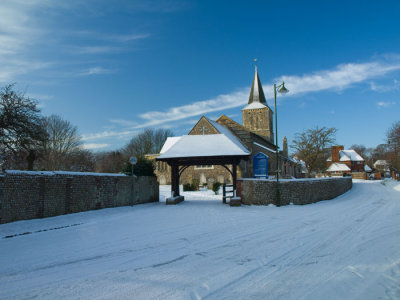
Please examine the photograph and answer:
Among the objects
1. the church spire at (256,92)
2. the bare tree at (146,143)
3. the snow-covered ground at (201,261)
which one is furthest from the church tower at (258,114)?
the snow-covered ground at (201,261)

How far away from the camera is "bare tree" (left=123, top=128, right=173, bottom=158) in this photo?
57.8m

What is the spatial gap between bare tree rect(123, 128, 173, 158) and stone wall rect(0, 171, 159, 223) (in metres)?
42.8

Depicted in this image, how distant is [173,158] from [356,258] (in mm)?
12660

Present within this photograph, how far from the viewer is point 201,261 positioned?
5305mm

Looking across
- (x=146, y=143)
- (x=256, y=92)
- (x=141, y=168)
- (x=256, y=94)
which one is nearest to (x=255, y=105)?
(x=256, y=94)

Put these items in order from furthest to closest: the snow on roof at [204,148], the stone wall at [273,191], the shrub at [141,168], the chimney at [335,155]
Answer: the chimney at [335,155] < the shrub at [141,168] < the snow on roof at [204,148] < the stone wall at [273,191]

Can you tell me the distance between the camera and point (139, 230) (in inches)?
337

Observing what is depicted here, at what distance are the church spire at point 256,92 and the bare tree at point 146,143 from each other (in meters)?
21.2

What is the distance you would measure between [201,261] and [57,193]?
7.89m

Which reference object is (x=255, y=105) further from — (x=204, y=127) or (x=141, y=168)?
(x=141, y=168)

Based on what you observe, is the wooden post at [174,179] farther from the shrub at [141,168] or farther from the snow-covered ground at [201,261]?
the snow-covered ground at [201,261]

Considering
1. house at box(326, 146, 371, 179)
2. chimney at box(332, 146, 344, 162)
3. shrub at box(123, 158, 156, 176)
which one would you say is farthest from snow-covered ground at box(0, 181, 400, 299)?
chimney at box(332, 146, 344, 162)

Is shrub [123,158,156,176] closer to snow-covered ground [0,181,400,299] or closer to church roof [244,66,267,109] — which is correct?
snow-covered ground [0,181,400,299]

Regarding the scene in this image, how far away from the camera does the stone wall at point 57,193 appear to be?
890 cm
